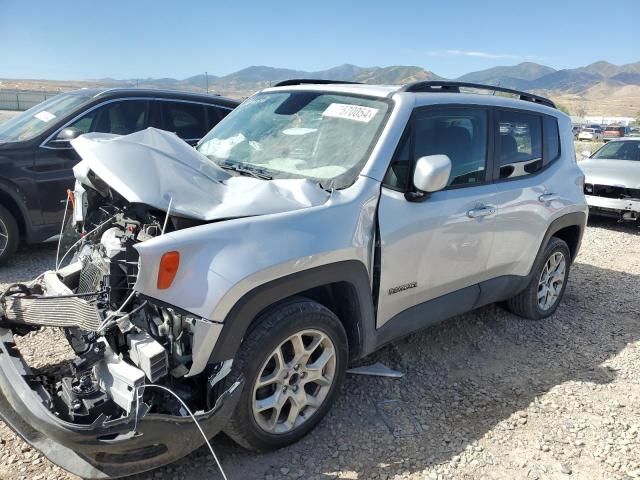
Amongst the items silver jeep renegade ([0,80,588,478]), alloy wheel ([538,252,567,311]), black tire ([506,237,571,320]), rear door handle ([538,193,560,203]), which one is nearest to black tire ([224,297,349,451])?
silver jeep renegade ([0,80,588,478])

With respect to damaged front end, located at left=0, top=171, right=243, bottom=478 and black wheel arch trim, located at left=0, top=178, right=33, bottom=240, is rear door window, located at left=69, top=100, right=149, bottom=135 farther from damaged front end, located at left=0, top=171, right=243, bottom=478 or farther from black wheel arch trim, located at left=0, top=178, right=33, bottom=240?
damaged front end, located at left=0, top=171, right=243, bottom=478

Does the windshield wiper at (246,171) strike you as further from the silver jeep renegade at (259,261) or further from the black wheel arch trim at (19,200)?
the black wheel arch trim at (19,200)

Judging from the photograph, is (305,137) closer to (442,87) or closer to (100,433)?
(442,87)

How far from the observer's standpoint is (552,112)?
15.1 ft

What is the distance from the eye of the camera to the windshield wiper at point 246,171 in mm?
3176

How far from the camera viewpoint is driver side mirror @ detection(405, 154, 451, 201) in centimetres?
295

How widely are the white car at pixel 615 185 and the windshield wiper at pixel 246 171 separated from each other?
24.6ft

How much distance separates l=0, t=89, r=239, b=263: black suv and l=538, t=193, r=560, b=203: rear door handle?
4155 millimetres

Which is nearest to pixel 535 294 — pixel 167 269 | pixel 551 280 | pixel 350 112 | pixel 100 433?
pixel 551 280

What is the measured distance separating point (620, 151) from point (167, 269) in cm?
1058

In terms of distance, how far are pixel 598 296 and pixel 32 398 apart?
18.0 feet

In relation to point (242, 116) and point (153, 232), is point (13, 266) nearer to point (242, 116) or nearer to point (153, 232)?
point (242, 116)

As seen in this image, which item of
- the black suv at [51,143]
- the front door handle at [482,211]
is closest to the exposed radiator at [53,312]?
the front door handle at [482,211]

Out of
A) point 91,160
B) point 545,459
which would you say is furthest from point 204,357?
point 545,459
